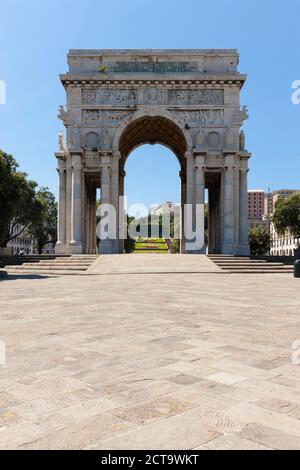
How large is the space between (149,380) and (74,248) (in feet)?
116

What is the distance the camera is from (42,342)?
279 inches

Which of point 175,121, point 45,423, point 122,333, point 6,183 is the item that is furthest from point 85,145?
point 45,423

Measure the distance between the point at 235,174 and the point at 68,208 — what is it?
17.3 metres

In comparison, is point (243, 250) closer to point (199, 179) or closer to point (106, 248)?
point (199, 179)

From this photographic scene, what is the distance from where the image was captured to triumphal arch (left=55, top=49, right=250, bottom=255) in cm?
4062

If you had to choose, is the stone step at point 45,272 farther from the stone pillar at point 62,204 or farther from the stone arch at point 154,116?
the stone arch at point 154,116

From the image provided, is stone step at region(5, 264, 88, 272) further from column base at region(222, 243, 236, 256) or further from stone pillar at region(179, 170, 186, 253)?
stone pillar at region(179, 170, 186, 253)

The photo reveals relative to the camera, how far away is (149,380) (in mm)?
5051

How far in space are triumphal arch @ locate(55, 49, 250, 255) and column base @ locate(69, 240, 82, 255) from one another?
844 millimetres

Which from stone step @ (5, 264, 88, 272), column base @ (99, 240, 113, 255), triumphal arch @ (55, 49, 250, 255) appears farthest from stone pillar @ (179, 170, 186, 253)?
stone step @ (5, 264, 88, 272)

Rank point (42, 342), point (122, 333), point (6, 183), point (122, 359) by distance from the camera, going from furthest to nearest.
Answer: point (6, 183)
point (122, 333)
point (42, 342)
point (122, 359)

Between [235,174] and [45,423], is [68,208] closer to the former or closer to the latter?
[235,174]

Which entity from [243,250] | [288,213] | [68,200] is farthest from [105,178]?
[288,213]

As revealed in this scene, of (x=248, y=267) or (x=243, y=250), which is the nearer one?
(x=248, y=267)
